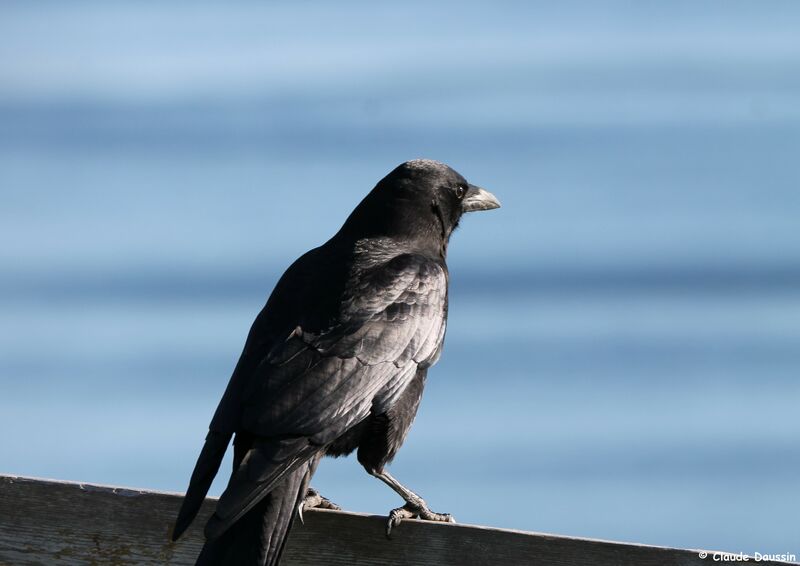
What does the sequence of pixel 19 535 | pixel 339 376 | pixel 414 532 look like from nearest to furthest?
1. pixel 414 532
2. pixel 19 535
3. pixel 339 376

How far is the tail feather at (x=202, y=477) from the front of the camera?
11.1ft

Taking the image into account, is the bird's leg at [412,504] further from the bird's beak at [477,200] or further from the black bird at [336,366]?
the bird's beak at [477,200]

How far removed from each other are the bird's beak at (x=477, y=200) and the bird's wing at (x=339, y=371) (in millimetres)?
795

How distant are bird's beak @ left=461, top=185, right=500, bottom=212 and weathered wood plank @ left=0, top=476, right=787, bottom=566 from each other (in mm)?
2657

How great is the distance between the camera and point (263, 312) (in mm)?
4617

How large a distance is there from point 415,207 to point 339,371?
1.59 metres

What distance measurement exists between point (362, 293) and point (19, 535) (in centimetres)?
166

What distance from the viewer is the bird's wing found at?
366 centimetres

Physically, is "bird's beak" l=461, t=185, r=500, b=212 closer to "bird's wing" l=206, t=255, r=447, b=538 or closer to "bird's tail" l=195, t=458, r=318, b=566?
"bird's wing" l=206, t=255, r=447, b=538

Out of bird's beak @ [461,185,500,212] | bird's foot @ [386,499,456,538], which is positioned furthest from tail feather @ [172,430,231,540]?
bird's beak @ [461,185,500,212]

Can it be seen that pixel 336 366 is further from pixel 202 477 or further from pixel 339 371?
pixel 202 477

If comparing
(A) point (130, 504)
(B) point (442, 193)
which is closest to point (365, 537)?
(A) point (130, 504)

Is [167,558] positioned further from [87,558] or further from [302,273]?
[302,273]

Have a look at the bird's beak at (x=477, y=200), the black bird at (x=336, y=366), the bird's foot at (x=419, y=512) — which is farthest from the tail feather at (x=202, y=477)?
the bird's beak at (x=477, y=200)
